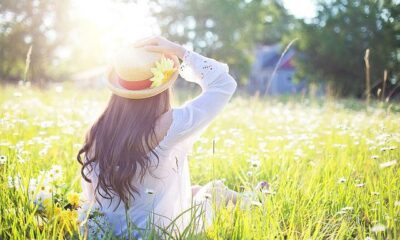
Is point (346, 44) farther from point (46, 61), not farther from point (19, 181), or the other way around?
point (19, 181)

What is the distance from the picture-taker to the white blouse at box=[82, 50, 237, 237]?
8.17ft

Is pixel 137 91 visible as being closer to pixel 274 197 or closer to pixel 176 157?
pixel 176 157

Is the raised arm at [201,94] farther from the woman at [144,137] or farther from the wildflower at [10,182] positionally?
the wildflower at [10,182]

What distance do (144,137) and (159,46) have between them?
0.52m

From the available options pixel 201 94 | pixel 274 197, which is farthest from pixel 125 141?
pixel 274 197

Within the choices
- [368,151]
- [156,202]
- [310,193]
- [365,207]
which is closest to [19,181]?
[156,202]

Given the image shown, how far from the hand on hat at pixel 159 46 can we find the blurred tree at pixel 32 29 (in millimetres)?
27537

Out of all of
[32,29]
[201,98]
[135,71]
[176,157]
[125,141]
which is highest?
[135,71]

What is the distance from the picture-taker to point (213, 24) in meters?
31.6

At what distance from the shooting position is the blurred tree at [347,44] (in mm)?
23328

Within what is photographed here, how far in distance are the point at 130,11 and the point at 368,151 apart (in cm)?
2439

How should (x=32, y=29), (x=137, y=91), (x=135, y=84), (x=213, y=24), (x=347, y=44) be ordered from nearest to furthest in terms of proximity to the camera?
(x=137, y=91) → (x=135, y=84) → (x=347, y=44) → (x=32, y=29) → (x=213, y=24)

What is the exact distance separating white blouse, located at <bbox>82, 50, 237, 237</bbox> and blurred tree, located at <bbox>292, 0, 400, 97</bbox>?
68.9ft

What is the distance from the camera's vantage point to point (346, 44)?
25.4m
